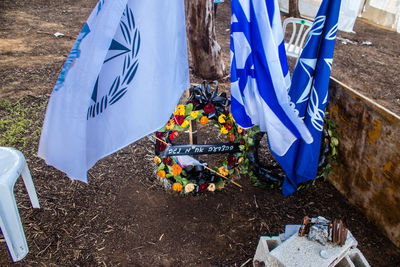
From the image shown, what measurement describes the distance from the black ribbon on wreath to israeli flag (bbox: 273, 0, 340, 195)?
2.34 ft

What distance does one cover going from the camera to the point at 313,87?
285cm

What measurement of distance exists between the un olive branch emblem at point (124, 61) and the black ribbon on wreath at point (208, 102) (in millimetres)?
1175

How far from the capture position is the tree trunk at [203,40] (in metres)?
5.30

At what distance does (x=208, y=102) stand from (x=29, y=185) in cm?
195

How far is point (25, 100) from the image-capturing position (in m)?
5.18

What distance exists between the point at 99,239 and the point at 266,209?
69.9 inches

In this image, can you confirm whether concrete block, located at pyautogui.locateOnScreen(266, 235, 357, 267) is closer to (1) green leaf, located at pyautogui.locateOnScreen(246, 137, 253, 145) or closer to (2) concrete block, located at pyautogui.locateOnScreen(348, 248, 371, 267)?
(2) concrete block, located at pyautogui.locateOnScreen(348, 248, 371, 267)

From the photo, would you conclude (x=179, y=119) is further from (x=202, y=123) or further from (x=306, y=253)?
(x=306, y=253)

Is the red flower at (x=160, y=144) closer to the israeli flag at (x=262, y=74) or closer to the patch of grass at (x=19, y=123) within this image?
the israeli flag at (x=262, y=74)

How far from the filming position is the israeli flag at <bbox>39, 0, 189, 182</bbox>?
1931 mm

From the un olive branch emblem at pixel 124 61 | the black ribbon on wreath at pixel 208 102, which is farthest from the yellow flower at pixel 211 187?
the un olive branch emblem at pixel 124 61

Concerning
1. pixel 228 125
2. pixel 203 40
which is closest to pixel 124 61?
pixel 228 125

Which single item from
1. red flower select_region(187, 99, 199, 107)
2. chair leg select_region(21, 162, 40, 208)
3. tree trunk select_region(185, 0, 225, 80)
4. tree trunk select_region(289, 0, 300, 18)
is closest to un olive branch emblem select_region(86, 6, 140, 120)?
red flower select_region(187, 99, 199, 107)

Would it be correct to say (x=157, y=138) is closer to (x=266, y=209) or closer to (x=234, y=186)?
(x=234, y=186)
